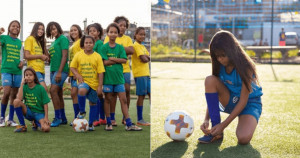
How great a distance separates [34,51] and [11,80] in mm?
457

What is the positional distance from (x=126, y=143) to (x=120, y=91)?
974 mm

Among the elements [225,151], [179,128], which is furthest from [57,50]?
[225,151]

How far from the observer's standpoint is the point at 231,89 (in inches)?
154

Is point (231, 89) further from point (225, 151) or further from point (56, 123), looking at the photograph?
point (56, 123)

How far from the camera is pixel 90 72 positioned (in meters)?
4.82

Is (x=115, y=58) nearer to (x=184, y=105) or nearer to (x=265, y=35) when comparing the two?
(x=184, y=105)

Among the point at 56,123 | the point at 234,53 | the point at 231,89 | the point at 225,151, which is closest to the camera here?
the point at 225,151

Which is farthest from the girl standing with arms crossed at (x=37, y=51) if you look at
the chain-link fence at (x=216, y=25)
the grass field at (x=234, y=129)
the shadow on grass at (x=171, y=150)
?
the chain-link fence at (x=216, y=25)

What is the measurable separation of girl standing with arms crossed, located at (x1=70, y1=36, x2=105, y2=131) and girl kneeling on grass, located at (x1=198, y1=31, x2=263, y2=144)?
1.43 meters

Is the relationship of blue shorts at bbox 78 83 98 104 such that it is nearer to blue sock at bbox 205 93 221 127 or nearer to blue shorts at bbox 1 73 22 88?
blue shorts at bbox 1 73 22 88

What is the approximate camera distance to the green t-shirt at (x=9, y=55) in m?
5.19

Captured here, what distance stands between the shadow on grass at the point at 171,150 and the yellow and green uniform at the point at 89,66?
1.38 metres

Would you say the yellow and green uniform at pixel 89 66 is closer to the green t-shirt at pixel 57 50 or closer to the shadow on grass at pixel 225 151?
the green t-shirt at pixel 57 50

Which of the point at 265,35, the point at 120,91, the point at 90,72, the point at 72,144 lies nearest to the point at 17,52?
the point at 90,72
